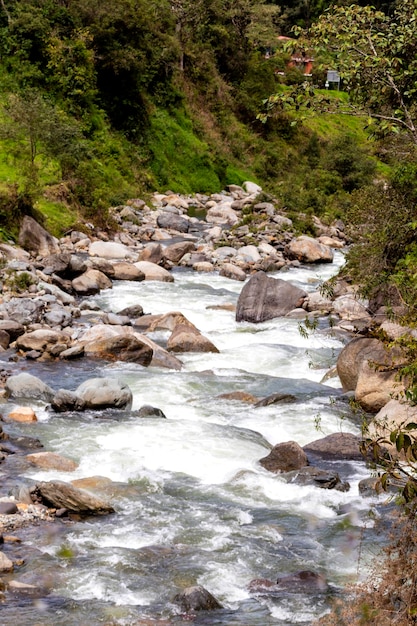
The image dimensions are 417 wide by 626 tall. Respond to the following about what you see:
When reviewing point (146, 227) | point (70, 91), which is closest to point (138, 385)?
point (146, 227)

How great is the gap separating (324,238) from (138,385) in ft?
63.3

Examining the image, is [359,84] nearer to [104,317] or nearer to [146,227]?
[104,317]

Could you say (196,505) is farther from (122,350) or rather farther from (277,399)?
(122,350)

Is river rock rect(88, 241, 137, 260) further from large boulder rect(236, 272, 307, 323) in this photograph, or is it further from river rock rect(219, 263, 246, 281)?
large boulder rect(236, 272, 307, 323)

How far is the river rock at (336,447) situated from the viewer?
12727mm

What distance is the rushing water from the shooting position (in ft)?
27.8

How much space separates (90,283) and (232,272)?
17.7 feet

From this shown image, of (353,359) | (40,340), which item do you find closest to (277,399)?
(353,359)

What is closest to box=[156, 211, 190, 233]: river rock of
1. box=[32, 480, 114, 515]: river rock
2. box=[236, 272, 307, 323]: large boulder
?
box=[236, 272, 307, 323]: large boulder

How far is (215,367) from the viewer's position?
17266 millimetres

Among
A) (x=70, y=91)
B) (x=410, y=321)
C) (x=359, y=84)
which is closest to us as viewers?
(x=410, y=321)

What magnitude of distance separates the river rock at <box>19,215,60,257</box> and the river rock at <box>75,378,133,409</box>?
35.2 ft

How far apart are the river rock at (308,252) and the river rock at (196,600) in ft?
71.8

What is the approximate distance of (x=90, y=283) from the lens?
888 inches
